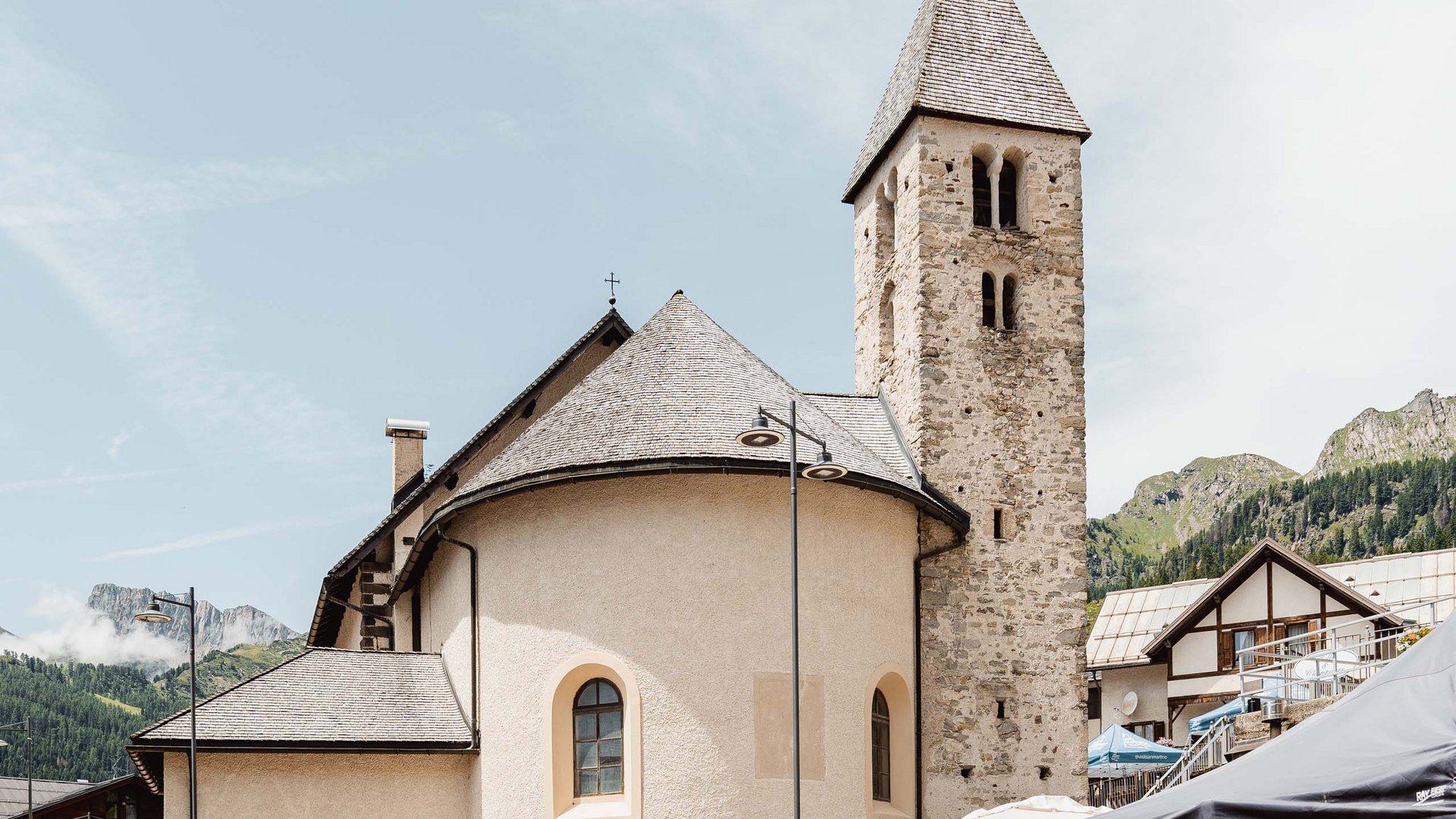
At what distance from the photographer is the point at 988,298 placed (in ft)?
92.0

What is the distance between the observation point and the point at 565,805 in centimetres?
2208

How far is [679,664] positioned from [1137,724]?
31330 mm

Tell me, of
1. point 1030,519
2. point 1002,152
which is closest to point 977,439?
point 1030,519

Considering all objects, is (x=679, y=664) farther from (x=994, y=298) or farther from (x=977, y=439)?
(x=994, y=298)

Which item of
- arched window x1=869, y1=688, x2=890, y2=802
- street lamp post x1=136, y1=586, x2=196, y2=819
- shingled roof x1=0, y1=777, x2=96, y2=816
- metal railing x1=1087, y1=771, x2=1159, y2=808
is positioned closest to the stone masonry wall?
arched window x1=869, y1=688, x2=890, y2=802

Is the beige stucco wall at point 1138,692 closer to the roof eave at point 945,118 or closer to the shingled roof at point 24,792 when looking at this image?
the roof eave at point 945,118

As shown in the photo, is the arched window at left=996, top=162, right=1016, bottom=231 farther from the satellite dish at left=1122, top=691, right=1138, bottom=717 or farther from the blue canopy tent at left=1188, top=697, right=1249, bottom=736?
the satellite dish at left=1122, top=691, right=1138, bottom=717

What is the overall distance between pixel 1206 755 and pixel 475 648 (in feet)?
38.5

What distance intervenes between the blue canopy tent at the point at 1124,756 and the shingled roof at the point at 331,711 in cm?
1470

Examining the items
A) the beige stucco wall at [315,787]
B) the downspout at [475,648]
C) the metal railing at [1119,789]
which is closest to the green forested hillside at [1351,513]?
the metal railing at [1119,789]

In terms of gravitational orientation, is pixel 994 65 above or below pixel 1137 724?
above

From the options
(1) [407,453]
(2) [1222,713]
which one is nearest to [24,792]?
(1) [407,453]

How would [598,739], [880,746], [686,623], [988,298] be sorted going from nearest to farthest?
[686,623]
[598,739]
[880,746]
[988,298]

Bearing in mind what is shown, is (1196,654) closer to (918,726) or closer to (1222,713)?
(1222,713)
